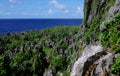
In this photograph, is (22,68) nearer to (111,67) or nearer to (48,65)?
(48,65)

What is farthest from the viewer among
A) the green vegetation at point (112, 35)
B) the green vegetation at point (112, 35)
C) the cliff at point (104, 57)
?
the green vegetation at point (112, 35)

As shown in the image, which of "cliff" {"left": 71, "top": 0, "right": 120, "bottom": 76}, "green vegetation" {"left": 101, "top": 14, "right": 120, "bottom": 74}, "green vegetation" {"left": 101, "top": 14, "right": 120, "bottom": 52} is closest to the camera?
"cliff" {"left": 71, "top": 0, "right": 120, "bottom": 76}

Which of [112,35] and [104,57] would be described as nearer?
[104,57]

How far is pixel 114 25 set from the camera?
1506 inches

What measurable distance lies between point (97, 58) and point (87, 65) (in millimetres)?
1484

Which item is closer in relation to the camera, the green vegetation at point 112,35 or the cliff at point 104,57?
the cliff at point 104,57

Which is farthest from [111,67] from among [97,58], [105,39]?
[105,39]

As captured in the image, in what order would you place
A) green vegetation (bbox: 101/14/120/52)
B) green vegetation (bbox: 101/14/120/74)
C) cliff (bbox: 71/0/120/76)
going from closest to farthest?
cliff (bbox: 71/0/120/76) < green vegetation (bbox: 101/14/120/74) < green vegetation (bbox: 101/14/120/52)

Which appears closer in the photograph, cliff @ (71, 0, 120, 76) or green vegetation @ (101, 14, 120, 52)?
cliff @ (71, 0, 120, 76)

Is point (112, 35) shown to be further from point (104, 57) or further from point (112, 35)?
point (104, 57)

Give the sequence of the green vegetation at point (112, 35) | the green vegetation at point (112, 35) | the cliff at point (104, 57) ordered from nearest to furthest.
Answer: the cliff at point (104, 57)
the green vegetation at point (112, 35)
the green vegetation at point (112, 35)

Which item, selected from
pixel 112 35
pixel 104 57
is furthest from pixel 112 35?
pixel 104 57

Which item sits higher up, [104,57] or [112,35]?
[112,35]

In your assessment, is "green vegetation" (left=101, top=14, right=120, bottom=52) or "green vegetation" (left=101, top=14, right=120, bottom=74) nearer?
"green vegetation" (left=101, top=14, right=120, bottom=74)
